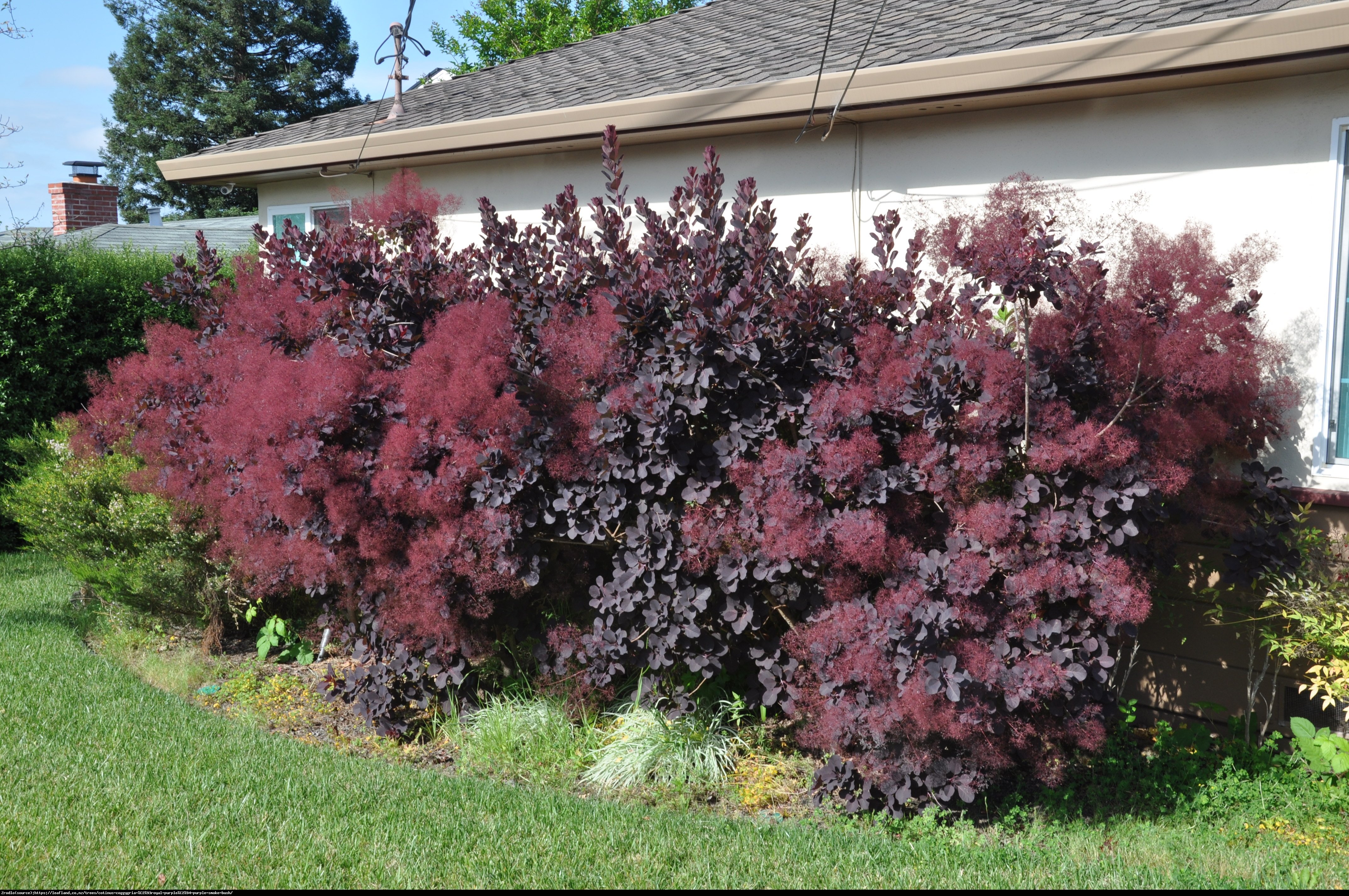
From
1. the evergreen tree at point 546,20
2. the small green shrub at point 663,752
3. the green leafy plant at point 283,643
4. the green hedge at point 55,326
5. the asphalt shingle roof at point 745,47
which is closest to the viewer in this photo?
the small green shrub at point 663,752

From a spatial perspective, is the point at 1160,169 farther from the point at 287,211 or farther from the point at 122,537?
the point at 287,211

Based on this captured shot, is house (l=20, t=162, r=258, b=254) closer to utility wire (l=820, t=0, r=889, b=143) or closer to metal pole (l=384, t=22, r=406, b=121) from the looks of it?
metal pole (l=384, t=22, r=406, b=121)

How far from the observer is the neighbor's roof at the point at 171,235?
18.5 metres

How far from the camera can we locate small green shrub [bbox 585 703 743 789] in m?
4.43

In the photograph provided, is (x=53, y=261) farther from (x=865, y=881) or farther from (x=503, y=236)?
(x=865, y=881)

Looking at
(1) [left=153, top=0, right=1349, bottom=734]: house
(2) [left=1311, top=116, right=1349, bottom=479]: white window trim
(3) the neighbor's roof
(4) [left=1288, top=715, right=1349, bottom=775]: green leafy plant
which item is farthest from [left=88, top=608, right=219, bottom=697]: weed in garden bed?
(3) the neighbor's roof

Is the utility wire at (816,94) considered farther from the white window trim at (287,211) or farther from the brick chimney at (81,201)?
the brick chimney at (81,201)

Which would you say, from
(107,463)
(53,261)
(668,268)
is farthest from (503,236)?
(53,261)

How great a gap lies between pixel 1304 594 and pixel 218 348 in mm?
6111

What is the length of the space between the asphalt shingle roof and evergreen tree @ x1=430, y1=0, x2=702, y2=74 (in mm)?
14936

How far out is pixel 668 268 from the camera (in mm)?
4203

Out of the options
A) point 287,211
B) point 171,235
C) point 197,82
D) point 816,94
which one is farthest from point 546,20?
point 816,94

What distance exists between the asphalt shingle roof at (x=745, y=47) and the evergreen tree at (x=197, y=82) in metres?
29.4

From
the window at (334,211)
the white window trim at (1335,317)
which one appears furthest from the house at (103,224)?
the white window trim at (1335,317)
